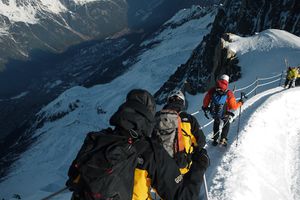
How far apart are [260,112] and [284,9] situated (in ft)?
208

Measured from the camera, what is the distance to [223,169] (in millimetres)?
10500

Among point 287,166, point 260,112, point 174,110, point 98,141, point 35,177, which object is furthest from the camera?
point 35,177

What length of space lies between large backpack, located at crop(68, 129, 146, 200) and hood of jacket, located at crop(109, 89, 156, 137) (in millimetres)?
133

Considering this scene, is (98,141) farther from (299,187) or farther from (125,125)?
(299,187)

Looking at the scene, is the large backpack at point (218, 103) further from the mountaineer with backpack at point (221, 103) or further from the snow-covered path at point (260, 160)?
the snow-covered path at point (260, 160)

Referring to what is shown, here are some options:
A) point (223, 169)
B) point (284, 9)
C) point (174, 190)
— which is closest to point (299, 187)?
point (223, 169)

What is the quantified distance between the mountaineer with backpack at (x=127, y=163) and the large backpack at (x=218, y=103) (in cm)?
645

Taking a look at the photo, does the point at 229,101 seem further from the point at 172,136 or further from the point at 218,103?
the point at 172,136

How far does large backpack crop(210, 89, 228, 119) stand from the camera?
11698mm

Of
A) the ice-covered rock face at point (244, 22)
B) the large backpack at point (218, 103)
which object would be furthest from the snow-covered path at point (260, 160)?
the ice-covered rock face at point (244, 22)

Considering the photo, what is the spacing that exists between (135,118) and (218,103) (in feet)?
22.6

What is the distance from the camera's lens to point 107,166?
4977 millimetres

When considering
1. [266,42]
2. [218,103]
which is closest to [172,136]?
[218,103]

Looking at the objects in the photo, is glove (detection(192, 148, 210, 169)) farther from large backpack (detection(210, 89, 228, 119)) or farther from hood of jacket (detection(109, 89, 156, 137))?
large backpack (detection(210, 89, 228, 119))
